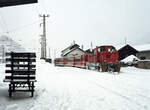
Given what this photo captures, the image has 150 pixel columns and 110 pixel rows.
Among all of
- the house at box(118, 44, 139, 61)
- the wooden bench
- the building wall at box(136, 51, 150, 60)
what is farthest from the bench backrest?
the house at box(118, 44, 139, 61)

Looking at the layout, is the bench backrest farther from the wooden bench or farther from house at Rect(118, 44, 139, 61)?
house at Rect(118, 44, 139, 61)

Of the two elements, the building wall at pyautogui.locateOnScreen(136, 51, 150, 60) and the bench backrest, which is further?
the building wall at pyautogui.locateOnScreen(136, 51, 150, 60)

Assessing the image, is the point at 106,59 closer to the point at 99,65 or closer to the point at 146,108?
the point at 99,65

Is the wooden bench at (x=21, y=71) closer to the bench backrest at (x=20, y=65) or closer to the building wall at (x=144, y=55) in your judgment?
the bench backrest at (x=20, y=65)

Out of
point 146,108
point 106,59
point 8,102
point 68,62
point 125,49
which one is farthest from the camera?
point 125,49

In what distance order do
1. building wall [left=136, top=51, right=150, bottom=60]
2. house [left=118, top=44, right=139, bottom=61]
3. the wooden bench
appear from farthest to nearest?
house [left=118, top=44, right=139, bottom=61] → building wall [left=136, top=51, right=150, bottom=60] → the wooden bench

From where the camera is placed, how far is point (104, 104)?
198 inches

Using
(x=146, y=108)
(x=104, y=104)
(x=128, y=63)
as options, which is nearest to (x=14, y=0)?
(x=104, y=104)

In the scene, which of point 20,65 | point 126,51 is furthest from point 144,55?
point 20,65

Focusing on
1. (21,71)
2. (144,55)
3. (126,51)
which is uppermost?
(126,51)

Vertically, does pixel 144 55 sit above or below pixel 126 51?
below

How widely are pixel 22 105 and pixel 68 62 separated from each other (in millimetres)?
27576

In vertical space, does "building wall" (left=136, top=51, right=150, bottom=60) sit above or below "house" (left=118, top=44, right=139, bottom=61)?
below

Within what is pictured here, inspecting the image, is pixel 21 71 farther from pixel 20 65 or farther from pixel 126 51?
pixel 126 51
